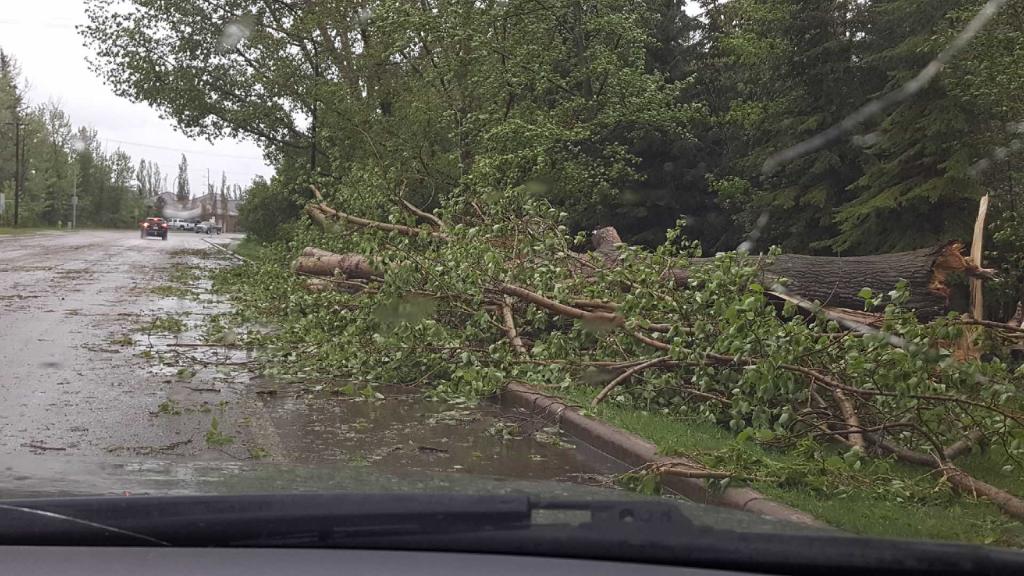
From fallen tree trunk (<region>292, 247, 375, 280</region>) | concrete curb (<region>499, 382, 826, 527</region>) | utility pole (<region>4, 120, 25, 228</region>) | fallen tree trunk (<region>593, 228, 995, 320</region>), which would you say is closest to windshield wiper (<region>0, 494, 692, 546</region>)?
concrete curb (<region>499, 382, 826, 527</region>)

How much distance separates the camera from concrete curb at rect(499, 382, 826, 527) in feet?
15.7

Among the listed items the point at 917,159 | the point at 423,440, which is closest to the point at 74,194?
the point at 917,159

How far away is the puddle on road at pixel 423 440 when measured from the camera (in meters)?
5.78

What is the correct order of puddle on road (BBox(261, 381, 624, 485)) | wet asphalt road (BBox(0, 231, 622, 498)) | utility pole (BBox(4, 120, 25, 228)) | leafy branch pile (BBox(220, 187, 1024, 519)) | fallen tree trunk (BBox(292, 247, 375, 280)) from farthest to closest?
utility pole (BBox(4, 120, 25, 228)), fallen tree trunk (BBox(292, 247, 375, 280)), leafy branch pile (BBox(220, 187, 1024, 519)), puddle on road (BBox(261, 381, 624, 485)), wet asphalt road (BBox(0, 231, 622, 498))

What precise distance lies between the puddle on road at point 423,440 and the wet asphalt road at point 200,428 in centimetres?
1

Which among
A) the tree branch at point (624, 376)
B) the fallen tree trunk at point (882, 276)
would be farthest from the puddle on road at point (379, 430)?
the fallen tree trunk at point (882, 276)

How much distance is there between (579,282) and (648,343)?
69.6 inches

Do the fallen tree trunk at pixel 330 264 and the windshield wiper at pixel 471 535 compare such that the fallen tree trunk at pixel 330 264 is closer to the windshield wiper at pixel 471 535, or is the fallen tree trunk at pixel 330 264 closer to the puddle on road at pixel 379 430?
the puddle on road at pixel 379 430

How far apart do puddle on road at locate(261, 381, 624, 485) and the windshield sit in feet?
0.13

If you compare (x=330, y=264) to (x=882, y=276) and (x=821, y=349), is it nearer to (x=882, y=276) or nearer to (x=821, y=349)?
(x=882, y=276)

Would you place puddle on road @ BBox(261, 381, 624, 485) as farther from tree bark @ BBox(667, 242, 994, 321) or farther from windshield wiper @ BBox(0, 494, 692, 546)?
tree bark @ BBox(667, 242, 994, 321)

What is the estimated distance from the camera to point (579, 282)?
9.21 meters

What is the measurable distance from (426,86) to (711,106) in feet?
27.7

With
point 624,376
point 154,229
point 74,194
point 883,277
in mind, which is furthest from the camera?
point 74,194
